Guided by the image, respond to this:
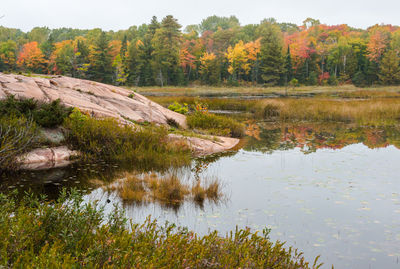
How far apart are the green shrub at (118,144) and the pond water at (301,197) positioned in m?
0.75

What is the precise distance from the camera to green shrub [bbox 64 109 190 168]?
38.3 feet

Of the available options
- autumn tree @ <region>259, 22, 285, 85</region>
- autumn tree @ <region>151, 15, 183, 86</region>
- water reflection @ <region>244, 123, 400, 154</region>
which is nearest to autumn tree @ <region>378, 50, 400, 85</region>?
autumn tree @ <region>259, 22, 285, 85</region>

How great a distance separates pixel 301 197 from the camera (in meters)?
8.56

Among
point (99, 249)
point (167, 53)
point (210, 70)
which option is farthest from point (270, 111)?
point (167, 53)

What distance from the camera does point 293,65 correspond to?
82.9 meters

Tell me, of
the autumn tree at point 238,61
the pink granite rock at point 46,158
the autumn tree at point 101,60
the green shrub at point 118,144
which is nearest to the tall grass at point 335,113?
the green shrub at point 118,144

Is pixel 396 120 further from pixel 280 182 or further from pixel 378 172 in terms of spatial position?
pixel 280 182

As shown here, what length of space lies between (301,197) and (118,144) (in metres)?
6.47

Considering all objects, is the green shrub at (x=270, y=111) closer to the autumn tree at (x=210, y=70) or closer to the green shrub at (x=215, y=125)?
the green shrub at (x=215, y=125)

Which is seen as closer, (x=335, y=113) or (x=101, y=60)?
(x=335, y=113)

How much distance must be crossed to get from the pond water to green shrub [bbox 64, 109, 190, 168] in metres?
0.75

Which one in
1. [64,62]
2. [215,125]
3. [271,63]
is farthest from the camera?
[64,62]

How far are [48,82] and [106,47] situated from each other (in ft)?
211

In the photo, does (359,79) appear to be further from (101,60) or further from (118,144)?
(118,144)
